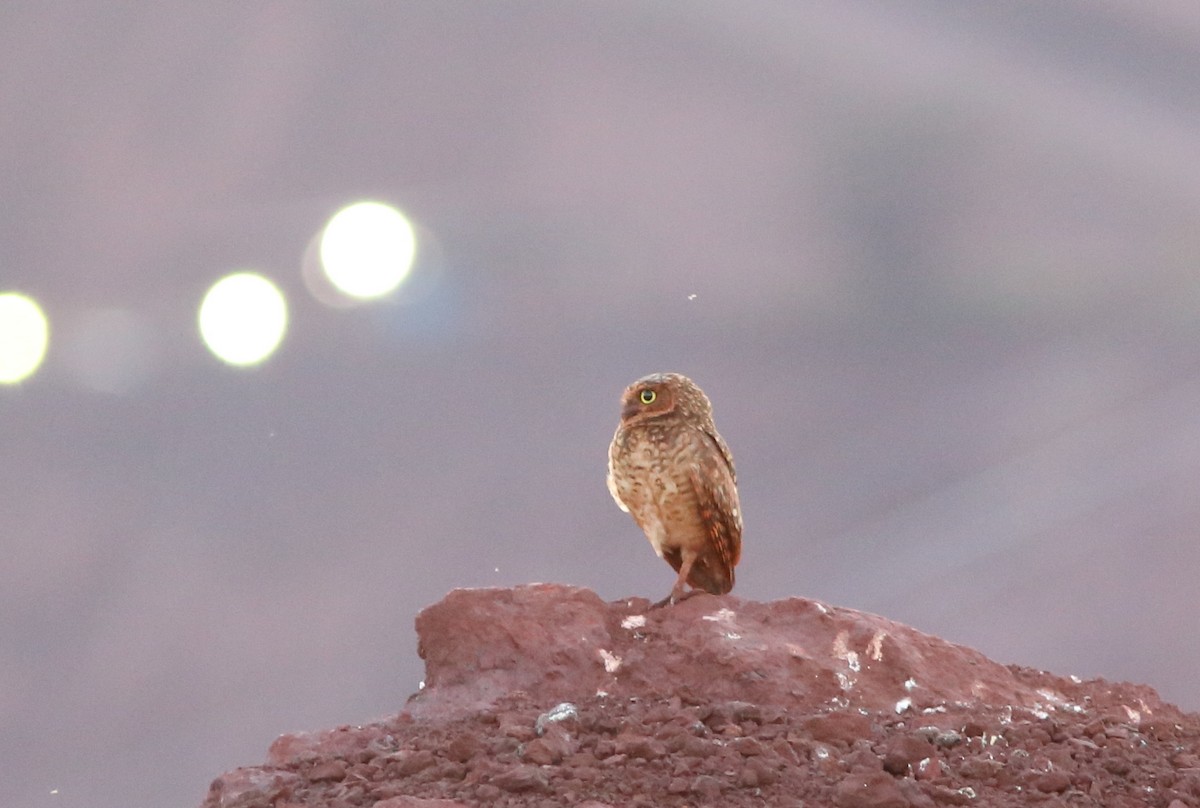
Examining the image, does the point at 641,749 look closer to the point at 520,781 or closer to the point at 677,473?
the point at 520,781

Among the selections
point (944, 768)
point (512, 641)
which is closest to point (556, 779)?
point (944, 768)

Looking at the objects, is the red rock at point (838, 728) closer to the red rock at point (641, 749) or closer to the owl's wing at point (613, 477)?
the red rock at point (641, 749)

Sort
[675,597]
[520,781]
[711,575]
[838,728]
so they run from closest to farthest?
[520,781] < [838,728] < [675,597] < [711,575]

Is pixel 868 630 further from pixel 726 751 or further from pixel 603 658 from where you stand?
pixel 726 751

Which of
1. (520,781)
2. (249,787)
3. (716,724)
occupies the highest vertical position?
(716,724)

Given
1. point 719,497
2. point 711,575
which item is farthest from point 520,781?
point 711,575

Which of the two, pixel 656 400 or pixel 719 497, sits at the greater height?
pixel 656 400

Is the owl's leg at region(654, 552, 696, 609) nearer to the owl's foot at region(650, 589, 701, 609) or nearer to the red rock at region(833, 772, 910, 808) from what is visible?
the owl's foot at region(650, 589, 701, 609)

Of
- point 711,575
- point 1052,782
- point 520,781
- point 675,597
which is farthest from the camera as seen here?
point 711,575
